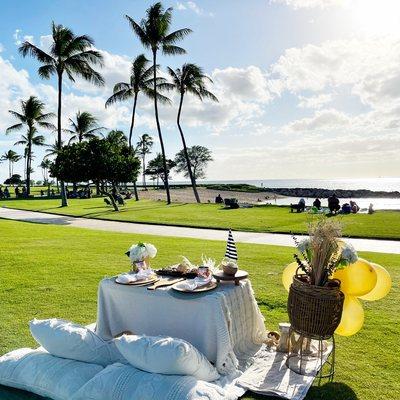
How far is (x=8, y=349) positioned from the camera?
5.73 metres

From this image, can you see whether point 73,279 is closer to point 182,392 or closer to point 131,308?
point 131,308

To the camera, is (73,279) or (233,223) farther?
(233,223)

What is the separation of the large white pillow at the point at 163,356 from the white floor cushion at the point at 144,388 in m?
0.08

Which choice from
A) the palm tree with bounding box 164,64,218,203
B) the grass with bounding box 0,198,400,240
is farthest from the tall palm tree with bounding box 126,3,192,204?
the grass with bounding box 0,198,400,240

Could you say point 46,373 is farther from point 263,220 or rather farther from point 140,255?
point 263,220

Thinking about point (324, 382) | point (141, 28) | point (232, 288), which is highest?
point (141, 28)

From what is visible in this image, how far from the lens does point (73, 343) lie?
477 centimetres

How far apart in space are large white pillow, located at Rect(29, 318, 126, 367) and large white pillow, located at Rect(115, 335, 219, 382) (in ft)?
1.75

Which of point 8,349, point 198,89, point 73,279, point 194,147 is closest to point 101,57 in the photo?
point 198,89

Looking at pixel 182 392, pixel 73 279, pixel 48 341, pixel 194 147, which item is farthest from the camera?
Answer: pixel 194 147

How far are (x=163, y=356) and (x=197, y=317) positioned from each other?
3.22 ft

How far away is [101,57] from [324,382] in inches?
1342

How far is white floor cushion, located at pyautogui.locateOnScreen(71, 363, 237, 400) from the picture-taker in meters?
4.00

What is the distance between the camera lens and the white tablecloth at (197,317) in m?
5.01
